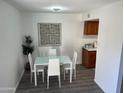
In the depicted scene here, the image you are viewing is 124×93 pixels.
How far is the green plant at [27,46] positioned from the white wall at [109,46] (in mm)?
2640

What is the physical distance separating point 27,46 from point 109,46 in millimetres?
3080

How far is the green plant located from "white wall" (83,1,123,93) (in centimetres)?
264

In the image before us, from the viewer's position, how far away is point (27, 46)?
4.73 meters

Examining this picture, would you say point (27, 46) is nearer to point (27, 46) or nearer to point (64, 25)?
point (27, 46)

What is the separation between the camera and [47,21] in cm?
508

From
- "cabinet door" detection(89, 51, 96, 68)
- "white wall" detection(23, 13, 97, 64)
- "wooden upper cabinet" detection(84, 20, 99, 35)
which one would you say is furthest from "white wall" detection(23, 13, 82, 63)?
"cabinet door" detection(89, 51, 96, 68)

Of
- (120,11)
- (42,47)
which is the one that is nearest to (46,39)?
(42,47)

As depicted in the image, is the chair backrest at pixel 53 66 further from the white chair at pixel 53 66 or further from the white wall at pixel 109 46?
the white wall at pixel 109 46

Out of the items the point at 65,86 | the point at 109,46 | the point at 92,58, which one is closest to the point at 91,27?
the point at 92,58

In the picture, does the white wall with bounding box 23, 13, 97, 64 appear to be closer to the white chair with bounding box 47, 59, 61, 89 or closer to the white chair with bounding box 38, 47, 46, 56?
the white chair with bounding box 38, 47, 46, 56

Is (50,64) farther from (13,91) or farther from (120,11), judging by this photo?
(120,11)

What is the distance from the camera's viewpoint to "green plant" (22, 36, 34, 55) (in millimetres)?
4652

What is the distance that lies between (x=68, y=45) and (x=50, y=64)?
2214 millimetres

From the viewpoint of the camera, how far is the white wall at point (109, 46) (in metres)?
2.68
